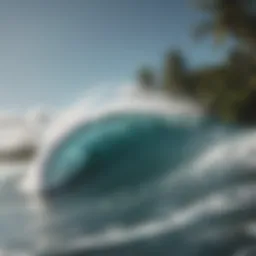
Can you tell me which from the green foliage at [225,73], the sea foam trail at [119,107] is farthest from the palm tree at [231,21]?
the sea foam trail at [119,107]

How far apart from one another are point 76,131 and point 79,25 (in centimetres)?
27

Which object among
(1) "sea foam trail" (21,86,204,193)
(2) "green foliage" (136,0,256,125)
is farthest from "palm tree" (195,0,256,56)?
(1) "sea foam trail" (21,86,204,193)

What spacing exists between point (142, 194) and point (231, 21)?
0.47m

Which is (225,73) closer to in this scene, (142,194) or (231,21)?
(231,21)

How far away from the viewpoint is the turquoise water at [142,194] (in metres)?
1.01

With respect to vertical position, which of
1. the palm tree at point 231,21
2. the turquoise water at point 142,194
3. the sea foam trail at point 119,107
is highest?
the palm tree at point 231,21

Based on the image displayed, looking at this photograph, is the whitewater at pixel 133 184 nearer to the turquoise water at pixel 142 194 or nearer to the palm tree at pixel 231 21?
the turquoise water at pixel 142 194

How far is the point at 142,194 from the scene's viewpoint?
3.38 ft

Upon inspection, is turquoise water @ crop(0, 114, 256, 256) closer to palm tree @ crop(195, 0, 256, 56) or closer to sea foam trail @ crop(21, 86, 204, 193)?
sea foam trail @ crop(21, 86, 204, 193)

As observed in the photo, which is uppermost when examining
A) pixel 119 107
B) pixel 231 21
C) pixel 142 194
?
pixel 231 21

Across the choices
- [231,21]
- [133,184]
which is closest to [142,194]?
[133,184]

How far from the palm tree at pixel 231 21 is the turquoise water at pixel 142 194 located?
21 cm

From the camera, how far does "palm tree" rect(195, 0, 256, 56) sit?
105cm

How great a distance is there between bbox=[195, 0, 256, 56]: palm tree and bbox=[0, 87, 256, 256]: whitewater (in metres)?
0.19
